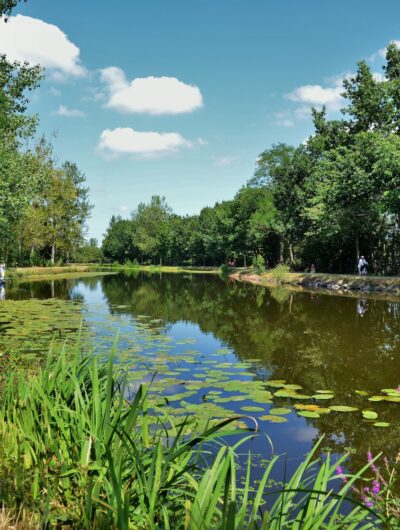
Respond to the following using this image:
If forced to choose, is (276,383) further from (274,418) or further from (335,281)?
(335,281)

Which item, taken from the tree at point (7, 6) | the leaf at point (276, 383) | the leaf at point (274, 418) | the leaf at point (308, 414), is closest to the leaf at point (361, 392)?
the leaf at point (276, 383)

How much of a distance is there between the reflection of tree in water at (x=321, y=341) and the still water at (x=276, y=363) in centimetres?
2

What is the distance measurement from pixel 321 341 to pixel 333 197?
17.9 meters

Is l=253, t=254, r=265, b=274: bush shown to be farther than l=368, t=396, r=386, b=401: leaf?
Yes

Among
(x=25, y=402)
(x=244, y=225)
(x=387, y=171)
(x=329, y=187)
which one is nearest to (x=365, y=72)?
(x=329, y=187)

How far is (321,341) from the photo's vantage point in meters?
12.2

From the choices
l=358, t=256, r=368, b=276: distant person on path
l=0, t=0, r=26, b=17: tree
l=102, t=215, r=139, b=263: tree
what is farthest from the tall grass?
l=102, t=215, r=139, b=263: tree

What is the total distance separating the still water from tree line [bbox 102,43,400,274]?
9424 millimetres

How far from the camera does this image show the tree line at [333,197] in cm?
2566

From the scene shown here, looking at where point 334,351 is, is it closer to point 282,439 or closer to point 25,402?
point 282,439

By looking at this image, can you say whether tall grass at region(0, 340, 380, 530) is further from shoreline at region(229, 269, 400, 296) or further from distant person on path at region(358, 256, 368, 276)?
distant person on path at region(358, 256, 368, 276)

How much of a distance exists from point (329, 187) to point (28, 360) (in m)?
24.1

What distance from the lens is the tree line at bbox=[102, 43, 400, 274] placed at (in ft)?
84.2

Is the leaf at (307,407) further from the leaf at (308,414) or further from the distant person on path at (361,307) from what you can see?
the distant person on path at (361,307)
